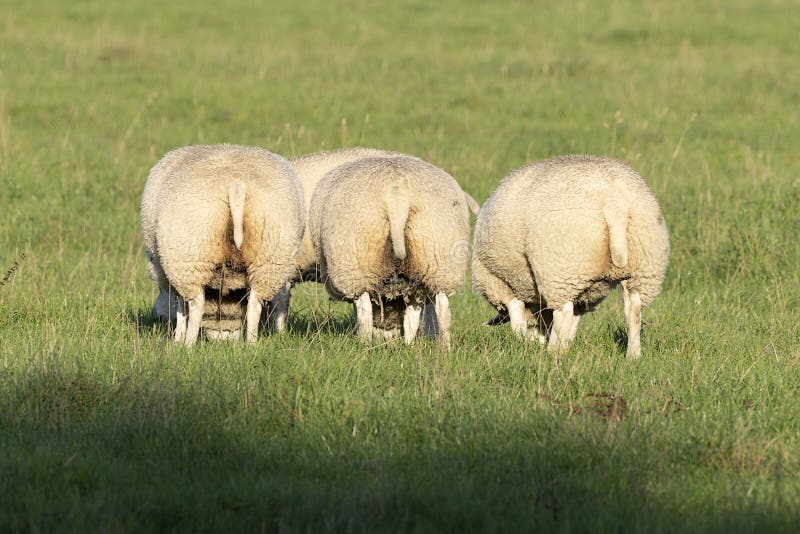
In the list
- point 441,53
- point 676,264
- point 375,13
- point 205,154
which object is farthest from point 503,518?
point 375,13

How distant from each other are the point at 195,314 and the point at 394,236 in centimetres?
134

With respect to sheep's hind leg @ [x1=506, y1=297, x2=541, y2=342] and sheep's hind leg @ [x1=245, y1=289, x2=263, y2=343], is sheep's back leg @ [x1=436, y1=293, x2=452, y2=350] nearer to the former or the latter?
sheep's hind leg @ [x1=506, y1=297, x2=541, y2=342]

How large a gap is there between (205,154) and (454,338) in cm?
199

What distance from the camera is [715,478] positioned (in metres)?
4.30

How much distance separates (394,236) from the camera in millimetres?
6379

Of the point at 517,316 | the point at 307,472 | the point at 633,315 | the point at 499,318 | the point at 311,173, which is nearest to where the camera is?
the point at 307,472

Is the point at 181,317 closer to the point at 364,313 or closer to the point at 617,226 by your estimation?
the point at 364,313

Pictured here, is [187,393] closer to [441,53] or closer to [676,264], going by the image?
[676,264]

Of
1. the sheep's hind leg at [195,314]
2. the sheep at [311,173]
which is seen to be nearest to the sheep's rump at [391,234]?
the sheep's hind leg at [195,314]

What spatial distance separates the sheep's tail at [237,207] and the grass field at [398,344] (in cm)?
64

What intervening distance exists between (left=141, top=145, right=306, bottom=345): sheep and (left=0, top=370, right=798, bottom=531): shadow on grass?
1372mm

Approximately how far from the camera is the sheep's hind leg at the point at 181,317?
22.4ft

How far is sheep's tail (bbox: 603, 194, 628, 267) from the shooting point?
6.12m

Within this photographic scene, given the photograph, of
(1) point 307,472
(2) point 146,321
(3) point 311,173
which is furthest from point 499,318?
(1) point 307,472
